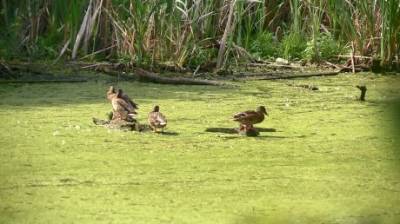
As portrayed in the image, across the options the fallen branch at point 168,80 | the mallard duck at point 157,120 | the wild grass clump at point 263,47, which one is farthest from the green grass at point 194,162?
Answer: the wild grass clump at point 263,47

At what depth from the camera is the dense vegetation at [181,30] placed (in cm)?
728

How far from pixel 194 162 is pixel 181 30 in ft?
10.8

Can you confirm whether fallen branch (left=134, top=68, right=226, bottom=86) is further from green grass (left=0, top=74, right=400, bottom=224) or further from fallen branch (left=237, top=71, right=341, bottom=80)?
fallen branch (left=237, top=71, right=341, bottom=80)

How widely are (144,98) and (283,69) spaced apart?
188 cm

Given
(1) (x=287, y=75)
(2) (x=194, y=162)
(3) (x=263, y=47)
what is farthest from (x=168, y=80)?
(2) (x=194, y=162)

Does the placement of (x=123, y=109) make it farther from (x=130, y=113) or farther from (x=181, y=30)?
(x=181, y=30)

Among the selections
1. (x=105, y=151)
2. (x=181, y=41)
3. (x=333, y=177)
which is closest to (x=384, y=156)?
(x=333, y=177)

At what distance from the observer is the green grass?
3.31 meters

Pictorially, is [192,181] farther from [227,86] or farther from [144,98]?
[227,86]

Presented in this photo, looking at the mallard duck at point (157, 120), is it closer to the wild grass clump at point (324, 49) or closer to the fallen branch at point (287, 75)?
the fallen branch at point (287, 75)

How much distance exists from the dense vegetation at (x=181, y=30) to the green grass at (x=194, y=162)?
3.28 feet

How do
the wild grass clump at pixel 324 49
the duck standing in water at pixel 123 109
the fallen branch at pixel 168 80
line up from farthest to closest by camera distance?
1. the wild grass clump at pixel 324 49
2. the fallen branch at pixel 168 80
3. the duck standing in water at pixel 123 109

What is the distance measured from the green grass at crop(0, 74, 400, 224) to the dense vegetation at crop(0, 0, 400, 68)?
100 centimetres

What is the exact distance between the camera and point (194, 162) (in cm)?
418
